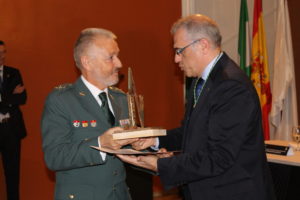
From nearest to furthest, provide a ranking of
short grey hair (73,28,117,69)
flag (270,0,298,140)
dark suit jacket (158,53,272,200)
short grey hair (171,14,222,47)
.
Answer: dark suit jacket (158,53,272,200)
short grey hair (171,14,222,47)
short grey hair (73,28,117,69)
flag (270,0,298,140)

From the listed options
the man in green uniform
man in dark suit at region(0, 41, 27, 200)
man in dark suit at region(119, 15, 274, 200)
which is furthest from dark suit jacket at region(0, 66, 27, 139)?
man in dark suit at region(119, 15, 274, 200)

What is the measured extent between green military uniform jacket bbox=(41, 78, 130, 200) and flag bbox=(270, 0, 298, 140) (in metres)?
3.47

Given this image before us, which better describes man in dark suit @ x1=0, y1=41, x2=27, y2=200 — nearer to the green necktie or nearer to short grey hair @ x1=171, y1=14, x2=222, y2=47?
the green necktie

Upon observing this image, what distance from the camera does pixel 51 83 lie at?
4.30 metres

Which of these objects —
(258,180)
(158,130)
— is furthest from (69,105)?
(258,180)

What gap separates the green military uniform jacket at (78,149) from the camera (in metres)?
1.83

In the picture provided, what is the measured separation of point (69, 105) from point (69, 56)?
252 centimetres

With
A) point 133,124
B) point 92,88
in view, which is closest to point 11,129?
point 92,88

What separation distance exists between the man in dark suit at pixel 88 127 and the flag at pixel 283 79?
3350mm

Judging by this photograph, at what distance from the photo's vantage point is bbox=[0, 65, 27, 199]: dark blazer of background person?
4059mm

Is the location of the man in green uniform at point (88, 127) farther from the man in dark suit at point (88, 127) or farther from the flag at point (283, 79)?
the flag at point (283, 79)

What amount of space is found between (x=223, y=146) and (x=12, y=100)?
2.93 metres

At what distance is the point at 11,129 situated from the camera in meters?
4.06

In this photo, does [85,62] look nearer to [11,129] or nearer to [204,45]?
[204,45]
